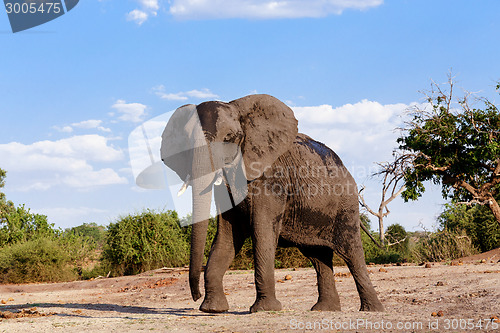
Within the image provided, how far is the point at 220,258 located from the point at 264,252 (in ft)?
2.73

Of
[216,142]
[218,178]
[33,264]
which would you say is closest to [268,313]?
[218,178]

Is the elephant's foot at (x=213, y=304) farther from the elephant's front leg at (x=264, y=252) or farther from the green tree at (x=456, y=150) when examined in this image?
the green tree at (x=456, y=150)

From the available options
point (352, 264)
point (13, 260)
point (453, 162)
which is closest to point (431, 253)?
point (453, 162)

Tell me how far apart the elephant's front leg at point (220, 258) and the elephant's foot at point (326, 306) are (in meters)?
1.62

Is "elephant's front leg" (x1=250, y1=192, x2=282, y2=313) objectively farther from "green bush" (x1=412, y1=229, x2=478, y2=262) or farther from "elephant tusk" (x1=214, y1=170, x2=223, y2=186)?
"green bush" (x1=412, y1=229, x2=478, y2=262)

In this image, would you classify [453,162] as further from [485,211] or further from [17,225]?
[17,225]

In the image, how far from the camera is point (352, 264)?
28.5ft

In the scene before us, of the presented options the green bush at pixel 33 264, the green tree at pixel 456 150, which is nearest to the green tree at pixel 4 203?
the green bush at pixel 33 264

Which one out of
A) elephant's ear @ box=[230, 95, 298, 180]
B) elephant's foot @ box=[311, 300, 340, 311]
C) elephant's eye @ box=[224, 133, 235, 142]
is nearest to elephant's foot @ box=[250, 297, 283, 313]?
elephant's foot @ box=[311, 300, 340, 311]

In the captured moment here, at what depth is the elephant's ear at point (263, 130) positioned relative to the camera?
303 inches

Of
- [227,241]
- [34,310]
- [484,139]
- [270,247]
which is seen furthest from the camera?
[484,139]

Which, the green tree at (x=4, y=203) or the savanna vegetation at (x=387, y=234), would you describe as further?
the green tree at (x=4, y=203)

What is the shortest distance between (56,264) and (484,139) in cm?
1983

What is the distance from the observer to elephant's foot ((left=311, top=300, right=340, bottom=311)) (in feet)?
28.5
